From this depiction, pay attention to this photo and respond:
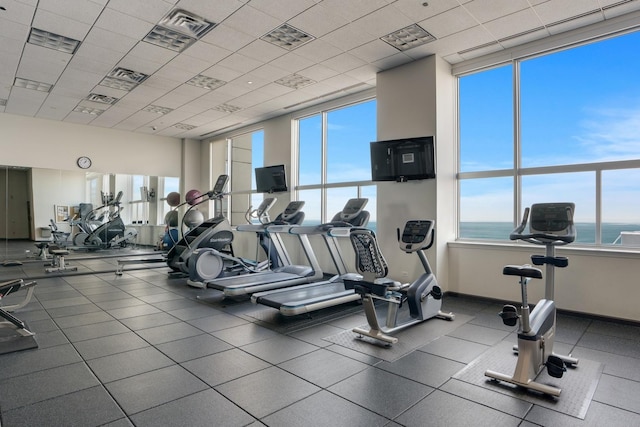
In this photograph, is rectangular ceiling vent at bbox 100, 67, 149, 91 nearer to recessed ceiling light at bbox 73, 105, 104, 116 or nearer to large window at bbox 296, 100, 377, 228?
recessed ceiling light at bbox 73, 105, 104, 116

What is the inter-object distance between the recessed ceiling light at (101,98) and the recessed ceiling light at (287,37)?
4.22 m

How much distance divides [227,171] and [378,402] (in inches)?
365

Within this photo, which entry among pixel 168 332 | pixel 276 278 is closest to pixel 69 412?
pixel 168 332

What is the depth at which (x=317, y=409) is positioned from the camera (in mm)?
2336

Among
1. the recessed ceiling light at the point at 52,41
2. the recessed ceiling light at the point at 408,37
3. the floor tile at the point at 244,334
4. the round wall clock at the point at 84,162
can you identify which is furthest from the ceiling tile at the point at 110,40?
the round wall clock at the point at 84,162

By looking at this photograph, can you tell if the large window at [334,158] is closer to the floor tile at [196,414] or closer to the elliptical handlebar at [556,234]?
the elliptical handlebar at [556,234]

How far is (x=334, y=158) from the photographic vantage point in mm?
7574

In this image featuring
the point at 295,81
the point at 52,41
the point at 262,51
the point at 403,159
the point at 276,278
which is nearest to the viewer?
the point at 52,41

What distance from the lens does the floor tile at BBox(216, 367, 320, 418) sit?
7.75 ft

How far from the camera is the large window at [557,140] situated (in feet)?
14.6

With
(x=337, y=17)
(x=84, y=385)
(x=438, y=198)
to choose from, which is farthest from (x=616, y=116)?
(x=84, y=385)

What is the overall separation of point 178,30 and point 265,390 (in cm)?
435

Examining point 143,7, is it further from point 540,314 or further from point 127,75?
point 540,314

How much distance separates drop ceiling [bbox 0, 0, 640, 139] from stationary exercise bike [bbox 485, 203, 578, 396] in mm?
2521
